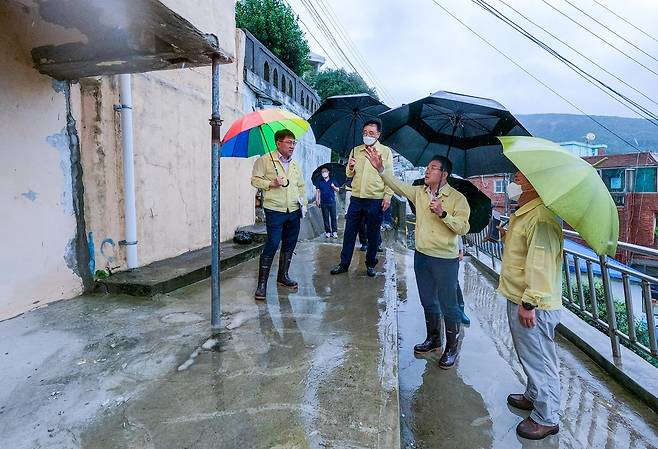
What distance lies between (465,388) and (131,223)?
11.8 feet

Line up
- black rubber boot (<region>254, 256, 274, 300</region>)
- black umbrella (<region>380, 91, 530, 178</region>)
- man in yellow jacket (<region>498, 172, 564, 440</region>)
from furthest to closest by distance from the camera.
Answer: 1. black rubber boot (<region>254, 256, 274, 300</region>)
2. black umbrella (<region>380, 91, 530, 178</region>)
3. man in yellow jacket (<region>498, 172, 564, 440</region>)

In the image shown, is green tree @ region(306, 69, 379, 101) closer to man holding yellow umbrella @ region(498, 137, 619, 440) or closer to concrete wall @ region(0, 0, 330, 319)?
concrete wall @ region(0, 0, 330, 319)

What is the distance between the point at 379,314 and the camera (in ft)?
11.5

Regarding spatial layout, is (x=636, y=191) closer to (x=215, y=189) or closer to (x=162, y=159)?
(x=162, y=159)

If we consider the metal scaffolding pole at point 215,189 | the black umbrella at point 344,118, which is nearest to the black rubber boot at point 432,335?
the metal scaffolding pole at point 215,189

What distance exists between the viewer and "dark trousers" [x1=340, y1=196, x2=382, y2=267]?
4.50m

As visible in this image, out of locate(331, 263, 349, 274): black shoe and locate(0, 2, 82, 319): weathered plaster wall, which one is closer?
locate(0, 2, 82, 319): weathered plaster wall

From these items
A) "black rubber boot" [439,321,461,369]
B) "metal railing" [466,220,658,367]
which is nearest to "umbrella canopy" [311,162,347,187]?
"metal railing" [466,220,658,367]

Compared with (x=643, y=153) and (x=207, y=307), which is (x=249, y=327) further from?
(x=643, y=153)

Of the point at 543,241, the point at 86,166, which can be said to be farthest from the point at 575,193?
the point at 86,166

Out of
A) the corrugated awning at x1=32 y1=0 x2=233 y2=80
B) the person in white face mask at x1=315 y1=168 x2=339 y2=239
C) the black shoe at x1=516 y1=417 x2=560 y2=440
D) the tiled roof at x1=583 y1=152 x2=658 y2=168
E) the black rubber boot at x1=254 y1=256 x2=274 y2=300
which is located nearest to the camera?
the black shoe at x1=516 y1=417 x2=560 y2=440

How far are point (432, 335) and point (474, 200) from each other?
1.21 metres

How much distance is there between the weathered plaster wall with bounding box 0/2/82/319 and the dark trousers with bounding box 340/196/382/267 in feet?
9.20

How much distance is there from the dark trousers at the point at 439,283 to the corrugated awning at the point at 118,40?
7.34 ft
